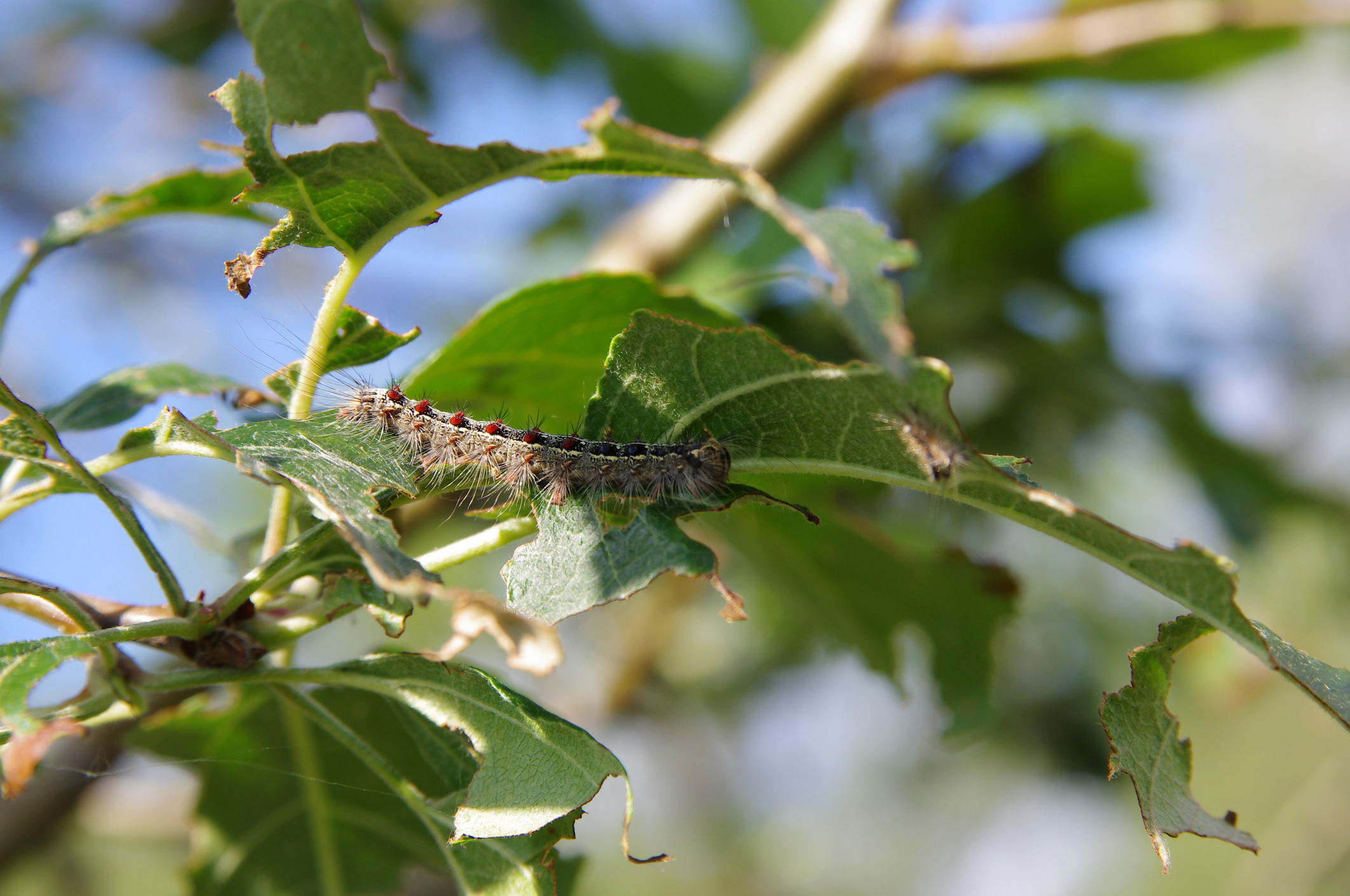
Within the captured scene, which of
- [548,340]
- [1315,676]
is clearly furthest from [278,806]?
[1315,676]

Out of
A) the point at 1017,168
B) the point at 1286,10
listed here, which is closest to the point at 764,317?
the point at 1017,168

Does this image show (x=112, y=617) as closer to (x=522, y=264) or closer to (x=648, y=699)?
(x=648, y=699)

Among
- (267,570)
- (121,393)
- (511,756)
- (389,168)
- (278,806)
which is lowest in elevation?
(278,806)

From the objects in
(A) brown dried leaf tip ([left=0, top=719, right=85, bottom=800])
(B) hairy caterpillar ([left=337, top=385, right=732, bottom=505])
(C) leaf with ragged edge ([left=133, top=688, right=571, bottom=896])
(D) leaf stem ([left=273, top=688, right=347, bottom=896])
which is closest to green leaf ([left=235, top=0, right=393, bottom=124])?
(B) hairy caterpillar ([left=337, top=385, right=732, bottom=505])

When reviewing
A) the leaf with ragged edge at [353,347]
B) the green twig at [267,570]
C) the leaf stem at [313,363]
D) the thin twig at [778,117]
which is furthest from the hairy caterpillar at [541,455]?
the thin twig at [778,117]

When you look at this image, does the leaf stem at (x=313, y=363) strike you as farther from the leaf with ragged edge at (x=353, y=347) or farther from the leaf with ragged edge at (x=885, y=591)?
the leaf with ragged edge at (x=885, y=591)

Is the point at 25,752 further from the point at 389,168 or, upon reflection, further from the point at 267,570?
the point at 389,168
